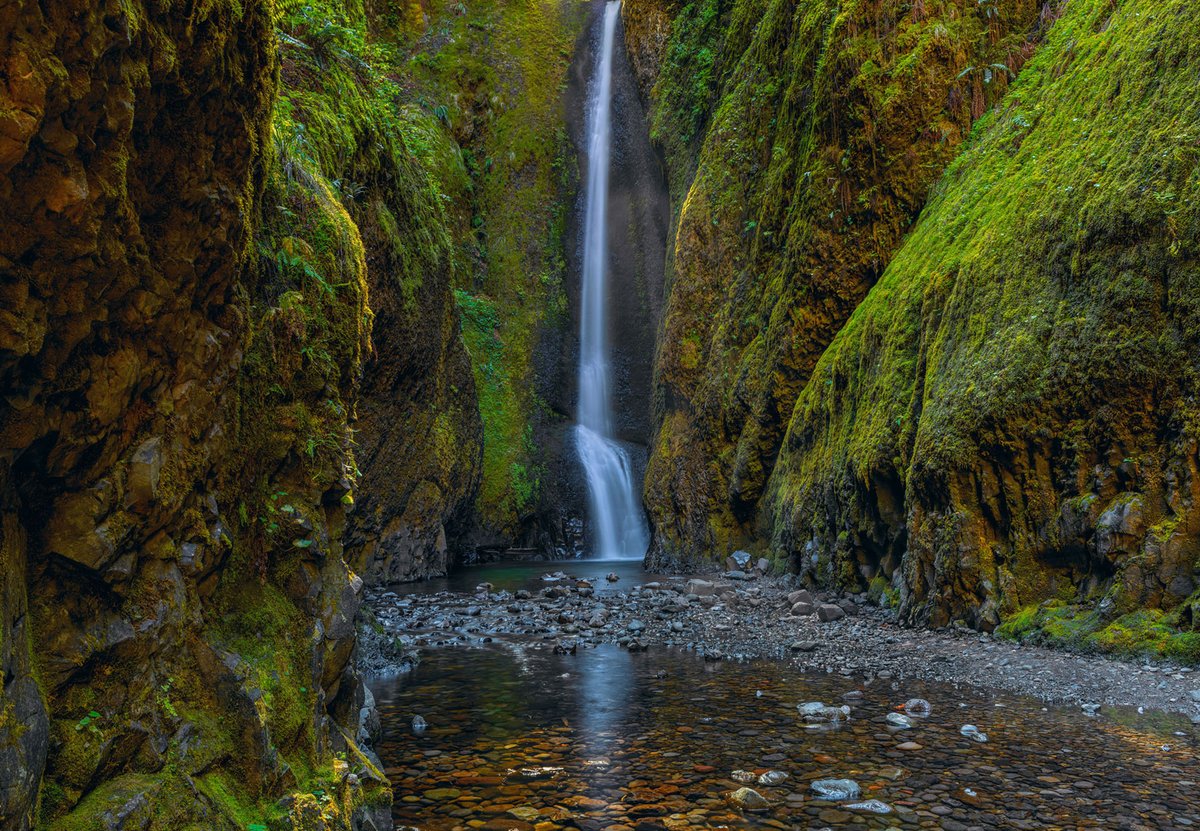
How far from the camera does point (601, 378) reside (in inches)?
1256

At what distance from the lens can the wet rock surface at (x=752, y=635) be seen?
6.57 meters

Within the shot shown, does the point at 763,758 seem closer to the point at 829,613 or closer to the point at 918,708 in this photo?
the point at 918,708

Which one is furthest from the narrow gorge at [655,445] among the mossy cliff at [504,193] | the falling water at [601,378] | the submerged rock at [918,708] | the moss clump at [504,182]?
the moss clump at [504,182]

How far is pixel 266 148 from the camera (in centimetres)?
356

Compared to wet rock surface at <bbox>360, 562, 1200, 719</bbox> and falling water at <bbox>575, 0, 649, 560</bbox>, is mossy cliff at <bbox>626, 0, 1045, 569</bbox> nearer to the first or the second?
wet rock surface at <bbox>360, 562, 1200, 719</bbox>

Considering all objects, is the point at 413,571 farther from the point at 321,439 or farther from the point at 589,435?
the point at 321,439

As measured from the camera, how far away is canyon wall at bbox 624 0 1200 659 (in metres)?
7.38

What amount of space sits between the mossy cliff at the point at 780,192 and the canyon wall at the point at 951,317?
6cm

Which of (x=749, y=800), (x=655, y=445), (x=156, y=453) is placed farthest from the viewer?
(x=655, y=445)

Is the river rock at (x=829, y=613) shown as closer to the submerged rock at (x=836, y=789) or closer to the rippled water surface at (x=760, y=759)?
the rippled water surface at (x=760, y=759)

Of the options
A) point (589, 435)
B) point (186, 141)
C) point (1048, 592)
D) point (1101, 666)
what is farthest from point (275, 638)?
point (589, 435)

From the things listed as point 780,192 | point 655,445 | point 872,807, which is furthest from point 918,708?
point 655,445

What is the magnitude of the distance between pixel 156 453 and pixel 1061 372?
28.0ft

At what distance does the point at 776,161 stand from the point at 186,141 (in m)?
16.8
